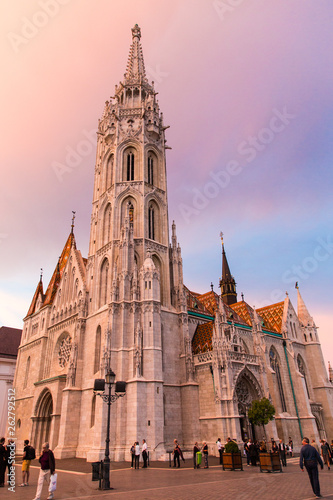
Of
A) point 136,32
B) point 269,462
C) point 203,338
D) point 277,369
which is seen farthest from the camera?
point 136,32

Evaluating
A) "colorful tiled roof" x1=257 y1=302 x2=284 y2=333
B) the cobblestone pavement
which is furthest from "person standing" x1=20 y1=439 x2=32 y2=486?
"colorful tiled roof" x1=257 y1=302 x2=284 y2=333

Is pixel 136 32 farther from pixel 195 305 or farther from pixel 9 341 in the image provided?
pixel 9 341

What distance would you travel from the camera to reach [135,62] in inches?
1747

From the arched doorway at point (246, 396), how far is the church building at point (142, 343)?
106 mm

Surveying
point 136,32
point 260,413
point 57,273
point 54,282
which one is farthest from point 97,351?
point 136,32

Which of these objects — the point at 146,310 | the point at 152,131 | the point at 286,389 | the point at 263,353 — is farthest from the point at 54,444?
the point at 152,131

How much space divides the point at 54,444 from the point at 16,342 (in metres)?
25.3

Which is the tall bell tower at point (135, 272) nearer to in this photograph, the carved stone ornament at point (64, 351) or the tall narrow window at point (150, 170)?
the tall narrow window at point (150, 170)

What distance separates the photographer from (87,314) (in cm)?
3114

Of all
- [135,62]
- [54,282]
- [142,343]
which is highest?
[135,62]

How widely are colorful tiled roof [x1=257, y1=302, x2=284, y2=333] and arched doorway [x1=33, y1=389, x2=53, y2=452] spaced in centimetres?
2362

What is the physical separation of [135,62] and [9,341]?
131 feet

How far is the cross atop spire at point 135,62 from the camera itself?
41844mm

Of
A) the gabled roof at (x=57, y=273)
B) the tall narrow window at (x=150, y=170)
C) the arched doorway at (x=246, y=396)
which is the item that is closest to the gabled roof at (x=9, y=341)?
the gabled roof at (x=57, y=273)
